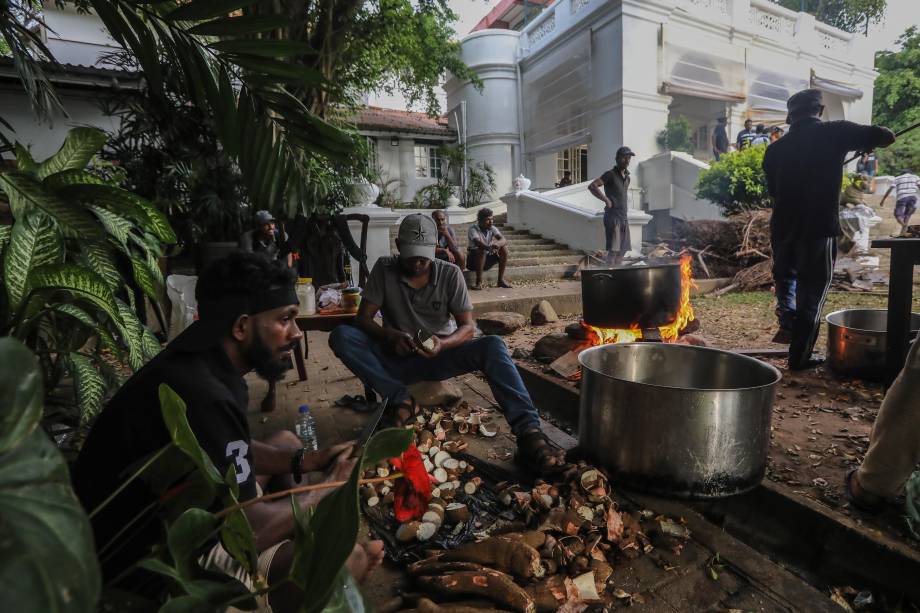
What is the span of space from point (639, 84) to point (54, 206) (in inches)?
600

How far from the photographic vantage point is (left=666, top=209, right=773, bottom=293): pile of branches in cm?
822

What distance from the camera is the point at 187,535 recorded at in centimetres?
67

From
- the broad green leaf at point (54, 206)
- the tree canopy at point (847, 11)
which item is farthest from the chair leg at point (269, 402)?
the tree canopy at point (847, 11)

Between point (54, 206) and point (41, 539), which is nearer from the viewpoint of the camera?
point (41, 539)

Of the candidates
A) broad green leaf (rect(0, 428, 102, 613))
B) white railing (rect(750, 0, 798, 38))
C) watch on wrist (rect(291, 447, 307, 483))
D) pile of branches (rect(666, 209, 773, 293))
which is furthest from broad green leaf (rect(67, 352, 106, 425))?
white railing (rect(750, 0, 798, 38))

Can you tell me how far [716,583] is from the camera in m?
1.82

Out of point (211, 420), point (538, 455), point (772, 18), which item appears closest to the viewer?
point (211, 420)

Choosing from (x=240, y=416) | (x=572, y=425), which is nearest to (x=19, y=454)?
(x=240, y=416)

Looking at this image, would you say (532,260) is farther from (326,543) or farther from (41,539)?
(41,539)

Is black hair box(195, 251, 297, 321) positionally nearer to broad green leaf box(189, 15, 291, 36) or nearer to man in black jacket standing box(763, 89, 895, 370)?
broad green leaf box(189, 15, 291, 36)

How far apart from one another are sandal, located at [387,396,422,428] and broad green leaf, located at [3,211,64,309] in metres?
1.92

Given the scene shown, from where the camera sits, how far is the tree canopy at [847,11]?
2459cm

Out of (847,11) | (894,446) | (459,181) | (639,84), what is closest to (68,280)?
(894,446)

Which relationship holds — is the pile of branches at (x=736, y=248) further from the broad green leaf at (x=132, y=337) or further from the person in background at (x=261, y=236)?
the broad green leaf at (x=132, y=337)
